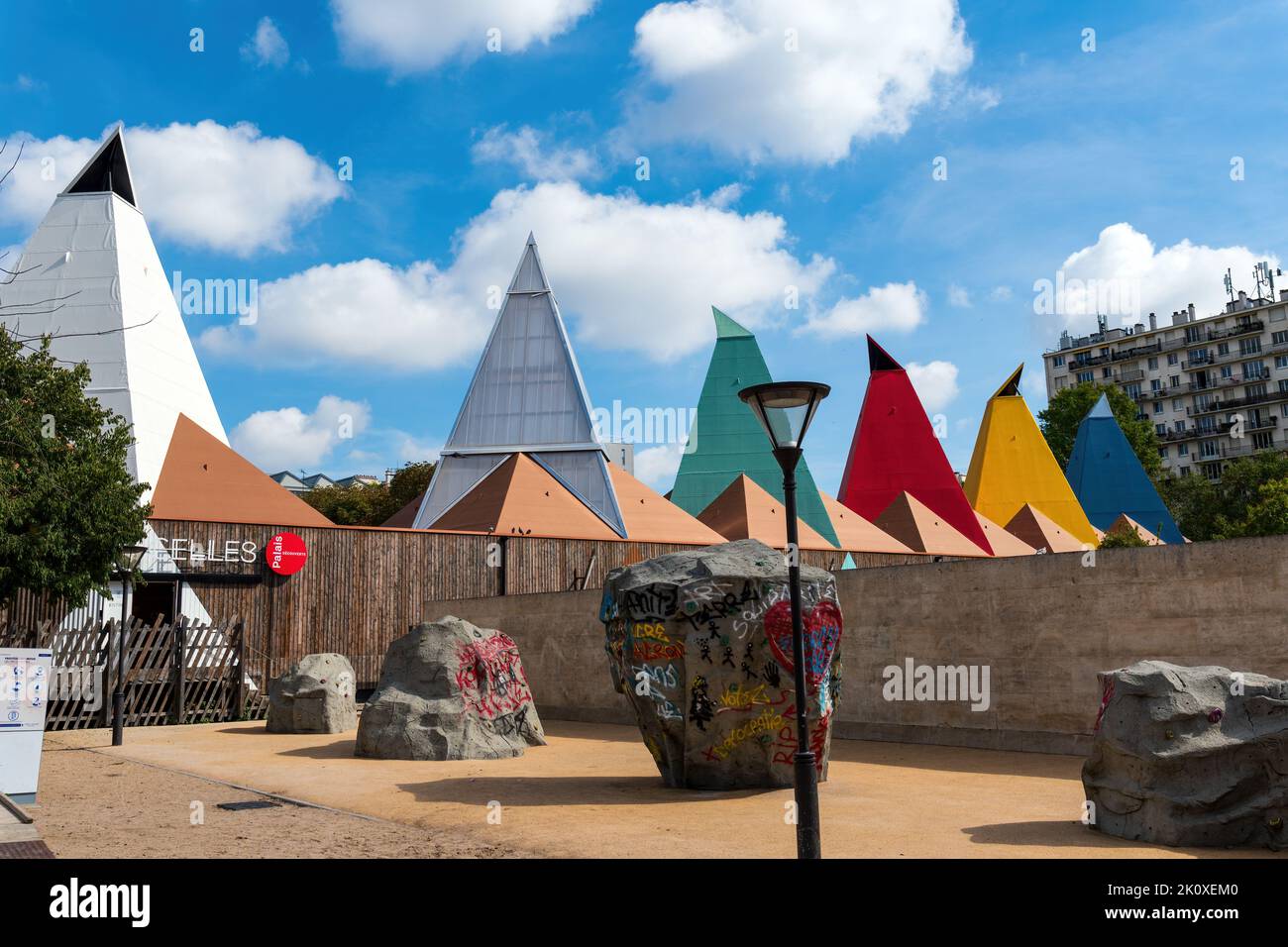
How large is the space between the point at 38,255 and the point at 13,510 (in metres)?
16.1

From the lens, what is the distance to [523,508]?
25703mm

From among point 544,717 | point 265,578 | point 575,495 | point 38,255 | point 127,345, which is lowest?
point 544,717

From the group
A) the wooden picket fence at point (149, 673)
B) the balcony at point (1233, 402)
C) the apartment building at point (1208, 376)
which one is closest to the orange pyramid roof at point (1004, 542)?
the wooden picket fence at point (149, 673)

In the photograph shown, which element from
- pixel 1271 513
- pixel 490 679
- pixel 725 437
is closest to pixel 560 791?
pixel 490 679

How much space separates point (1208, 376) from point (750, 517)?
60371 mm

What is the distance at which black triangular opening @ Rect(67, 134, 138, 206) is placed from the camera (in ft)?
88.9

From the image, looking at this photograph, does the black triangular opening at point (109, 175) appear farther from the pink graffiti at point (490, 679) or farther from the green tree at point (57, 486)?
the pink graffiti at point (490, 679)

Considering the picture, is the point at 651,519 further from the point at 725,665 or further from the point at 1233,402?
the point at 1233,402

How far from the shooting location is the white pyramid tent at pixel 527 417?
93.0 feet

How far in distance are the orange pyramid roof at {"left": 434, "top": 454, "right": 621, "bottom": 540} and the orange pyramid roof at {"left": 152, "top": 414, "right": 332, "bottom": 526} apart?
165 inches

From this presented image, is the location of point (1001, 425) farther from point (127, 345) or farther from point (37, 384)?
point (37, 384)

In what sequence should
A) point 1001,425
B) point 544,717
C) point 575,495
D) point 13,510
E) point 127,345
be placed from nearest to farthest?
point 13,510, point 544,717, point 127,345, point 575,495, point 1001,425
